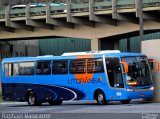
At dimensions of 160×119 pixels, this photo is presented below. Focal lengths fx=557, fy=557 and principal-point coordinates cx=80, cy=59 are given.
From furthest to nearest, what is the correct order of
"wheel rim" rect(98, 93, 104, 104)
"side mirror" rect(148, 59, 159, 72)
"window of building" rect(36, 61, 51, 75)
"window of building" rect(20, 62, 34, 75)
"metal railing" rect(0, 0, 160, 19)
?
1. "metal railing" rect(0, 0, 160, 19)
2. "window of building" rect(20, 62, 34, 75)
3. "window of building" rect(36, 61, 51, 75)
4. "side mirror" rect(148, 59, 159, 72)
5. "wheel rim" rect(98, 93, 104, 104)

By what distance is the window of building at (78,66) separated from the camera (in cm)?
3116

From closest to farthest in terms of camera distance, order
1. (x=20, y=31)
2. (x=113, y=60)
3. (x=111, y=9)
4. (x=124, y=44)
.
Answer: (x=113, y=60), (x=111, y=9), (x=20, y=31), (x=124, y=44)

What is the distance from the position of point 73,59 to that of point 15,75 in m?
4.66

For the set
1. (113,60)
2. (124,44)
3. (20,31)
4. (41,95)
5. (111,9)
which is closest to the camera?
(113,60)

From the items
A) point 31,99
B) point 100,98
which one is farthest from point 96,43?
point 100,98

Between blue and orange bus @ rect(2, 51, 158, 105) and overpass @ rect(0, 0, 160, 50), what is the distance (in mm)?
11397

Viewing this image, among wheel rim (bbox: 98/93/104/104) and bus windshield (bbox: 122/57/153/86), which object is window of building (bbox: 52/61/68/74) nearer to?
wheel rim (bbox: 98/93/104/104)

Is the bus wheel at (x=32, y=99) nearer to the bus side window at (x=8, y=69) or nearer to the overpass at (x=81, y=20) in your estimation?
the bus side window at (x=8, y=69)

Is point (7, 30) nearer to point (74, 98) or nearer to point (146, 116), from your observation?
point (74, 98)

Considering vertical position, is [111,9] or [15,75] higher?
[111,9]

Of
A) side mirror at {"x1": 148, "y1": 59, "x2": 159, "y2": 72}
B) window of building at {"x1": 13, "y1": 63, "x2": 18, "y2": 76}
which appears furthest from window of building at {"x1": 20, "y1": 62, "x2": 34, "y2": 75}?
side mirror at {"x1": 148, "y1": 59, "x2": 159, "y2": 72}

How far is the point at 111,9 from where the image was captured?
43.8 meters

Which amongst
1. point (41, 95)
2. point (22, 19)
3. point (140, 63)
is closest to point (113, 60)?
point (140, 63)

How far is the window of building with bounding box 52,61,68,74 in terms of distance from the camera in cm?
3197
